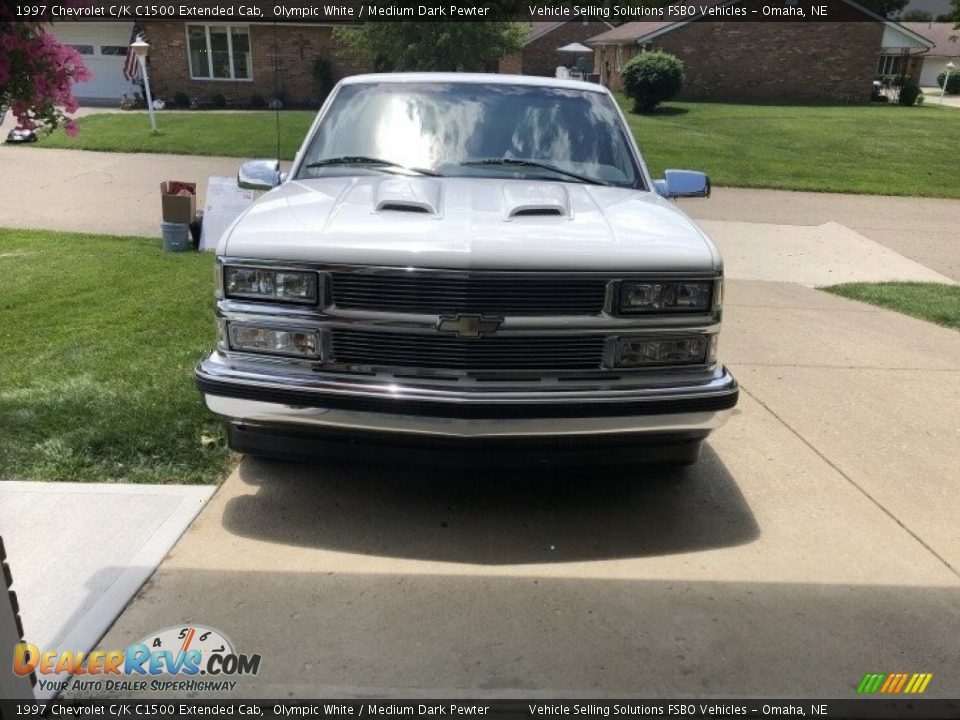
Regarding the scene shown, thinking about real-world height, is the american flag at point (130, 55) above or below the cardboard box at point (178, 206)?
above

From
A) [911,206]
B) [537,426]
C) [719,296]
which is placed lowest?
[911,206]

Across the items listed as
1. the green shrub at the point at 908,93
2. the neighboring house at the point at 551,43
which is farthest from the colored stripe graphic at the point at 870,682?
the green shrub at the point at 908,93

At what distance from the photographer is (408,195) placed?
3643 millimetres

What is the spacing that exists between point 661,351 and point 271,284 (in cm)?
159

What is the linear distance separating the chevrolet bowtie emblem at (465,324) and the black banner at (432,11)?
13.2 meters

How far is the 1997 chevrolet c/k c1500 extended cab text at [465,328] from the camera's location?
10.5ft

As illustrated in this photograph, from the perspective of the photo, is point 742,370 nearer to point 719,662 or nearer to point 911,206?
point 719,662

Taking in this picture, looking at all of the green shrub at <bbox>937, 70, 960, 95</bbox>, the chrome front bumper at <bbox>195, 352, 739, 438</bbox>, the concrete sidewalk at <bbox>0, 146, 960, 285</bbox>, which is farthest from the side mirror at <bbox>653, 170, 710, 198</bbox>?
the green shrub at <bbox>937, 70, 960, 95</bbox>

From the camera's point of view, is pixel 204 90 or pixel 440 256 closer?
pixel 440 256

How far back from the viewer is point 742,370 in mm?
5949

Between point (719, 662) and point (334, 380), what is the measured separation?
68.3 inches

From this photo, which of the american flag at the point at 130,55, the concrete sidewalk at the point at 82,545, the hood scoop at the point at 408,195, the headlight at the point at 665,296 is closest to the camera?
the concrete sidewalk at the point at 82,545

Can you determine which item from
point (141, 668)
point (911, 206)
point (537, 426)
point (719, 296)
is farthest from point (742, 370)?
point (911, 206)

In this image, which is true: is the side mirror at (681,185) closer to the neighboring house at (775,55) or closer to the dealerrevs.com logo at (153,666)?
the dealerrevs.com logo at (153,666)
